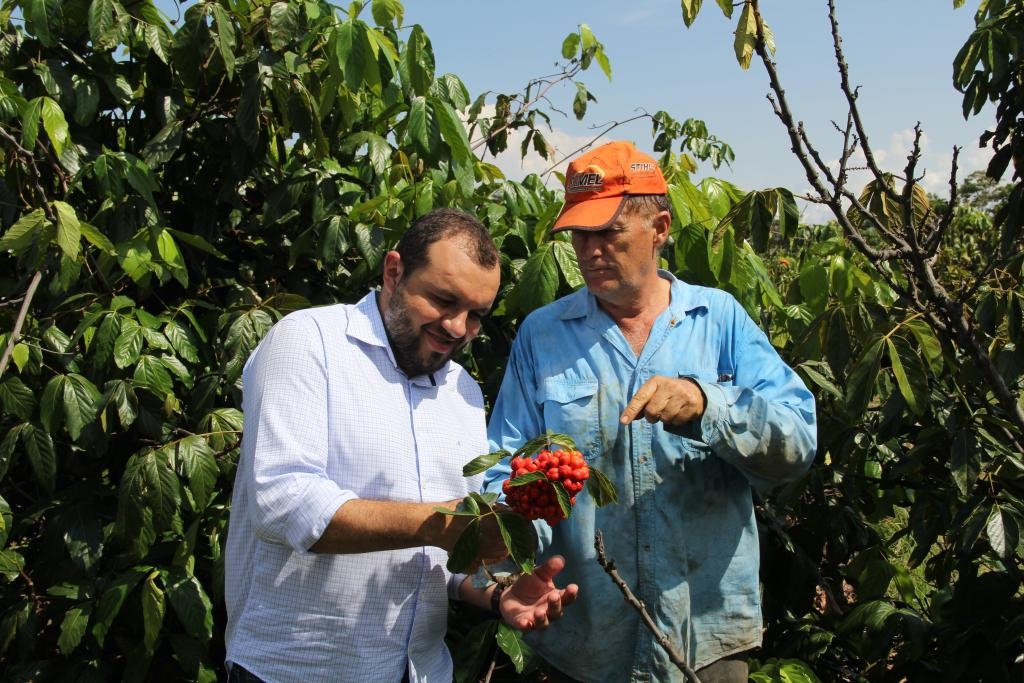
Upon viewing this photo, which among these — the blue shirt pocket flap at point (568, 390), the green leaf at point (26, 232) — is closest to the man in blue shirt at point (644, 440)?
the blue shirt pocket flap at point (568, 390)

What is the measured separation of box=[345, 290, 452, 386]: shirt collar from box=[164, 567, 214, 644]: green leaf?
1203 mm

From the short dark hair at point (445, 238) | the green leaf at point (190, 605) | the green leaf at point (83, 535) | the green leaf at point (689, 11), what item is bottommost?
the green leaf at point (190, 605)

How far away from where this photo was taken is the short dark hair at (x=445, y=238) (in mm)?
1999

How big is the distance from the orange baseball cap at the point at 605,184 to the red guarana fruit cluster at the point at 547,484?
0.61m

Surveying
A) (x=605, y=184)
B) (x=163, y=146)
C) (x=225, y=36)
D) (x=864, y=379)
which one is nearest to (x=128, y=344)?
(x=163, y=146)

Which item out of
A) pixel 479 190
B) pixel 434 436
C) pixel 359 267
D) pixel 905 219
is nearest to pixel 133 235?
pixel 359 267

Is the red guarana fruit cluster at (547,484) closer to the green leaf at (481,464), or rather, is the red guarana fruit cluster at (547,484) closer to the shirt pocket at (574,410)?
the green leaf at (481,464)

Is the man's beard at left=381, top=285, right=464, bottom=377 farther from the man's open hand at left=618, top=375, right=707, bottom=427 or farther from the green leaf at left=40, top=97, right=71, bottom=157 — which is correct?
the green leaf at left=40, top=97, right=71, bottom=157

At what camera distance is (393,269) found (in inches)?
81.0

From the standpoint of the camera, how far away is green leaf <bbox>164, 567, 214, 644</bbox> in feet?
9.10

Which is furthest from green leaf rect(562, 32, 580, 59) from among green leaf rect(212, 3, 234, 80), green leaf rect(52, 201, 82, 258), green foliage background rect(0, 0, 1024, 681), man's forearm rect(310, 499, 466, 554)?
man's forearm rect(310, 499, 466, 554)

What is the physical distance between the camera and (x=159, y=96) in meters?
3.31

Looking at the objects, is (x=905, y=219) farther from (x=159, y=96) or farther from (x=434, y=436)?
(x=159, y=96)

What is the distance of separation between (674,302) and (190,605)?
1.65 metres
